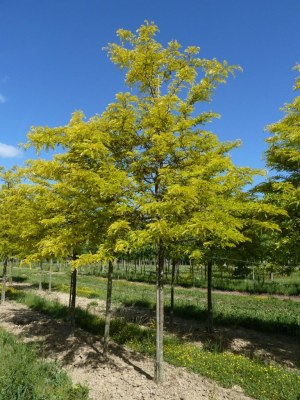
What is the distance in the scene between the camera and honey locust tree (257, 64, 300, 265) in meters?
8.39

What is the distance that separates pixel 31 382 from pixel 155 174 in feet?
16.5

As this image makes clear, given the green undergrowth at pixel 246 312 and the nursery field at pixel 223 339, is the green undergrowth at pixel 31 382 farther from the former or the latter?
the green undergrowth at pixel 246 312

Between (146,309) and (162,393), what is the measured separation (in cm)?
1194

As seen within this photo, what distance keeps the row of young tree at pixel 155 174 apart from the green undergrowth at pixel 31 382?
7.10 ft

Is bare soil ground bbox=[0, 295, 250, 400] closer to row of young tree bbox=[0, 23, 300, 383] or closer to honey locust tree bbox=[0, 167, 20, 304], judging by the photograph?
row of young tree bbox=[0, 23, 300, 383]

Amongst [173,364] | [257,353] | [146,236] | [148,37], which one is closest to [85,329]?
[173,364]

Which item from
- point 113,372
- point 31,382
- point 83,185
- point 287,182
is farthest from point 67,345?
point 287,182

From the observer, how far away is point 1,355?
7.93 meters

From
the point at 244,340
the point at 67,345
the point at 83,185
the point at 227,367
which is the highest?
the point at 83,185

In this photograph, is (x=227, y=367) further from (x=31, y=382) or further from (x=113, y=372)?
(x=31, y=382)

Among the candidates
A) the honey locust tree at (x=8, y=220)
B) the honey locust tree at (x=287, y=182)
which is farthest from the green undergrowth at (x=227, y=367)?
the honey locust tree at (x=8, y=220)

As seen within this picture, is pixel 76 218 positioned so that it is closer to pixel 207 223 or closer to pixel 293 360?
pixel 207 223

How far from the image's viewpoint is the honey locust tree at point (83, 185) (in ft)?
22.9

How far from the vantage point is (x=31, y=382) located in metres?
6.27
